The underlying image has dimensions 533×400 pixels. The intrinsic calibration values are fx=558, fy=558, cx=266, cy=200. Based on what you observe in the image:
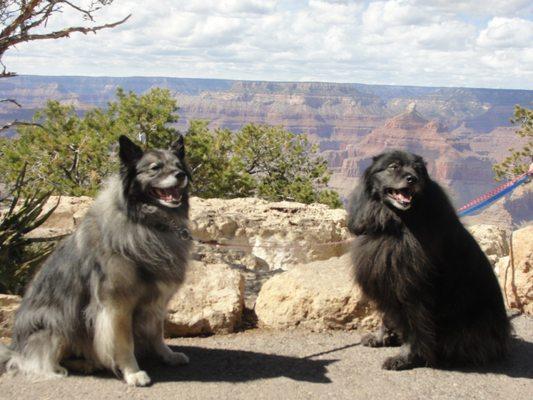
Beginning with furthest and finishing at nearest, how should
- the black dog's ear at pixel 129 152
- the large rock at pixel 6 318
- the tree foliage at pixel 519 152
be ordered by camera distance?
the tree foliage at pixel 519 152
the large rock at pixel 6 318
the black dog's ear at pixel 129 152

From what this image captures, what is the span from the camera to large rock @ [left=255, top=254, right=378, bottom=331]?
20.8 ft

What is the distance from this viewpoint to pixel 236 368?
17.3ft

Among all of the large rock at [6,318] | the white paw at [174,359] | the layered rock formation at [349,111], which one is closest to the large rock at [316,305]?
the white paw at [174,359]

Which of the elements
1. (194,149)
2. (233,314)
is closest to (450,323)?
(233,314)

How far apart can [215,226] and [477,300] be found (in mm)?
4964

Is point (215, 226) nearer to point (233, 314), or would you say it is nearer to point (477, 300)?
point (233, 314)

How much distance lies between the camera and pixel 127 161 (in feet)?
14.6

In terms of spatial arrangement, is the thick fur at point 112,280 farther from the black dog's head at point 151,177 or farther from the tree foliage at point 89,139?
the tree foliage at point 89,139

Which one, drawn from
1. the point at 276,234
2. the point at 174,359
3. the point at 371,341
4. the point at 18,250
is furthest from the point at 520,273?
the point at 18,250

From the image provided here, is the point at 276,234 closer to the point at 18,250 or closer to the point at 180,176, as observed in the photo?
the point at 18,250

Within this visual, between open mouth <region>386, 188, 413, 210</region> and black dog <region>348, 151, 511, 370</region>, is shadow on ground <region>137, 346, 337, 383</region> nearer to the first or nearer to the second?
black dog <region>348, 151, 511, 370</region>

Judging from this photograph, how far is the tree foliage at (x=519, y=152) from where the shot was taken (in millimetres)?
22547

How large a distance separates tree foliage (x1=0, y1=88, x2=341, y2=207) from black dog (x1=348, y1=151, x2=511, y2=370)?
500 inches

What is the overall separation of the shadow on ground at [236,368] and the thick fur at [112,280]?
43 cm
